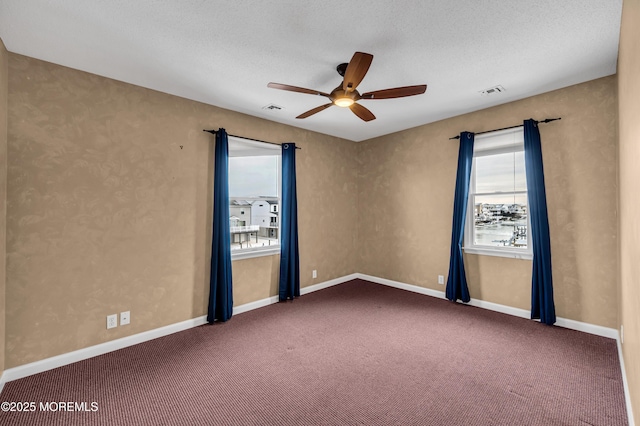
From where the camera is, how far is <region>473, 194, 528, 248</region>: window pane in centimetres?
373

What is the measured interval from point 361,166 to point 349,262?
1.86m

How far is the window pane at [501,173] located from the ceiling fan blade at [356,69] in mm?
2595

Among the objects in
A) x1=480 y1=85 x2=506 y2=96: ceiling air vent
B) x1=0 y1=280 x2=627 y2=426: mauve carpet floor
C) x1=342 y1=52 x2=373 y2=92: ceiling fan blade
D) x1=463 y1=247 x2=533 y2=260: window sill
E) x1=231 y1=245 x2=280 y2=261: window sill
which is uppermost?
x1=480 y1=85 x2=506 y2=96: ceiling air vent

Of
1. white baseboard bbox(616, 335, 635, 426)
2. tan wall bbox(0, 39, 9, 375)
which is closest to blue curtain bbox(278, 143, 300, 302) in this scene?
tan wall bbox(0, 39, 9, 375)

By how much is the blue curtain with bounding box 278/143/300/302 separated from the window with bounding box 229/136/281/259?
12 centimetres

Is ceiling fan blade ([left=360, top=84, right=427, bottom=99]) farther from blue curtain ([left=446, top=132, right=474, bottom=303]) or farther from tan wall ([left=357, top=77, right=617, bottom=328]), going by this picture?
tan wall ([left=357, top=77, right=617, bottom=328])

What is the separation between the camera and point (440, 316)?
12.2 feet

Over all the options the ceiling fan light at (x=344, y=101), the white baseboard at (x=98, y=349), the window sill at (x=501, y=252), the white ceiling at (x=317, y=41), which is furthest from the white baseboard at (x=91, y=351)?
the window sill at (x=501, y=252)

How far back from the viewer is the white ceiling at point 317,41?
197 centimetres

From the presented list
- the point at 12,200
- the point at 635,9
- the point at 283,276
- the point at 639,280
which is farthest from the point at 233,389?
the point at 635,9

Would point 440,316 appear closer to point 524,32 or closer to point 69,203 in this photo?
point 524,32

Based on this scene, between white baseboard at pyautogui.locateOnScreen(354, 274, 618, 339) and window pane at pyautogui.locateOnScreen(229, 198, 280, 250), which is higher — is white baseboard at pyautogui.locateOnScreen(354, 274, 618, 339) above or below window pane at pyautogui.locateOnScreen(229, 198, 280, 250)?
below

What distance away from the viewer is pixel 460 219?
405 centimetres

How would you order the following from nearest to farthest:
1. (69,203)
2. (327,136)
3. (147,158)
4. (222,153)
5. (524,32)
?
1. (524,32)
2. (69,203)
3. (147,158)
4. (222,153)
5. (327,136)
